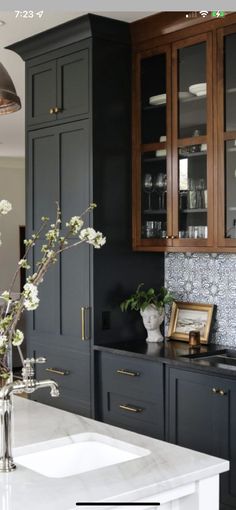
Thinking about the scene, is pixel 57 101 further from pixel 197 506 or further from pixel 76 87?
pixel 197 506

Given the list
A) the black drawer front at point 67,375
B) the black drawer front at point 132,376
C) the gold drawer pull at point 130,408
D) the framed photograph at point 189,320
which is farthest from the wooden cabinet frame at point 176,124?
the gold drawer pull at point 130,408

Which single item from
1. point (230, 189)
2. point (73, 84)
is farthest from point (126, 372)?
point (73, 84)

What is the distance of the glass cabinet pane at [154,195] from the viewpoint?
382 cm

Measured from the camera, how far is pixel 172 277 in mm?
4148

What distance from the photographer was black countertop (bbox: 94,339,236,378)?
318cm

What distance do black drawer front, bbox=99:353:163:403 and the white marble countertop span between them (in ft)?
4.85

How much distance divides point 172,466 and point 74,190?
8.12 ft

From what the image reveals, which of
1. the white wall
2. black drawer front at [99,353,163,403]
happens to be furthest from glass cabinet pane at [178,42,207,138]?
the white wall

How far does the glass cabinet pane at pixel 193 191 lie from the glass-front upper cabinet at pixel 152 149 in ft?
0.34

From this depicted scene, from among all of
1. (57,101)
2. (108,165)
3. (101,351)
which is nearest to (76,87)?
(57,101)

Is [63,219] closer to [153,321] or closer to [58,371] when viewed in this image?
[153,321]

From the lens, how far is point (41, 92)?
13.8 feet

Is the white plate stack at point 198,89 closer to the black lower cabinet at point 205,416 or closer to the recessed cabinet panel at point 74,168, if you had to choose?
the recessed cabinet panel at point 74,168

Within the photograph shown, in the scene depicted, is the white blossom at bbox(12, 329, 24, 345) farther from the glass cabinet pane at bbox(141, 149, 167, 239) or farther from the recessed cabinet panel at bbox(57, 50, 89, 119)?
the recessed cabinet panel at bbox(57, 50, 89, 119)
